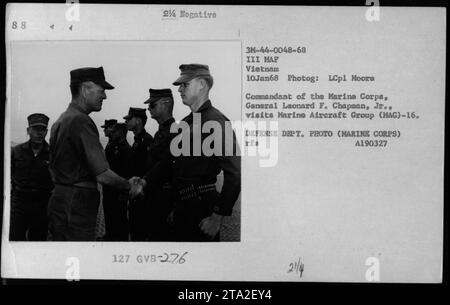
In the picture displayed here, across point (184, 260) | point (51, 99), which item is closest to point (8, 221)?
point (51, 99)

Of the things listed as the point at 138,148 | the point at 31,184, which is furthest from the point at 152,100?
the point at 31,184

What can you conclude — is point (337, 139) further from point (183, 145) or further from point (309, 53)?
point (183, 145)

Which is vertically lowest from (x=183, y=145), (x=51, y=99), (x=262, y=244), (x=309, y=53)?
(x=262, y=244)

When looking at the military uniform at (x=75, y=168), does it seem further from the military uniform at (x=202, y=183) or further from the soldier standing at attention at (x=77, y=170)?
the military uniform at (x=202, y=183)

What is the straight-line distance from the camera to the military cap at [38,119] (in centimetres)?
204

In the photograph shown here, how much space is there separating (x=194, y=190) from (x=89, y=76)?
1.91 feet

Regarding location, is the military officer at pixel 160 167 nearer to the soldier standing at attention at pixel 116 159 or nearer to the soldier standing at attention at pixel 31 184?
the soldier standing at attention at pixel 116 159

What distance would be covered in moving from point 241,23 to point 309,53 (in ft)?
0.91

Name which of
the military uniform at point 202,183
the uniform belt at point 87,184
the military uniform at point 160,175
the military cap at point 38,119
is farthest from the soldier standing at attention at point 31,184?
the military uniform at point 202,183

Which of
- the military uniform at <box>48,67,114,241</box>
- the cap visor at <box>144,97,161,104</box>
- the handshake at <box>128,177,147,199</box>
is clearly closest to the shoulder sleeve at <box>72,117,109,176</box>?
the military uniform at <box>48,67,114,241</box>

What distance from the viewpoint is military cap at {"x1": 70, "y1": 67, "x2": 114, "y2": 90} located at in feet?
6.70

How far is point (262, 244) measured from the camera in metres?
2.04

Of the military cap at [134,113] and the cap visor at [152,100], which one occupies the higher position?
the cap visor at [152,100]

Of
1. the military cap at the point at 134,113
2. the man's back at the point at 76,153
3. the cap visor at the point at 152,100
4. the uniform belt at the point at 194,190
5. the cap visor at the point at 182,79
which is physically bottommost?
the uniform belt at the point at 194,190
